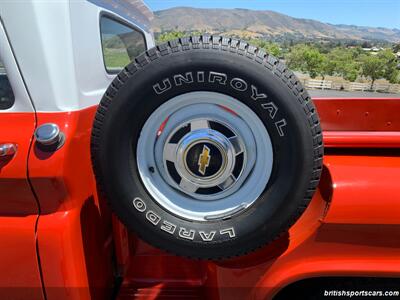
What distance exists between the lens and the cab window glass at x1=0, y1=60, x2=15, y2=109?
1.39 meters

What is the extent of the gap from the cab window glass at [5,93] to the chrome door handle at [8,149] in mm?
155

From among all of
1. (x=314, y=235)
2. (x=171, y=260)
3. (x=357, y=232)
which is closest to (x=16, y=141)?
(x=171, y=260)

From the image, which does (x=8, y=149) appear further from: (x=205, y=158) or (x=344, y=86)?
(x=344, y=86)

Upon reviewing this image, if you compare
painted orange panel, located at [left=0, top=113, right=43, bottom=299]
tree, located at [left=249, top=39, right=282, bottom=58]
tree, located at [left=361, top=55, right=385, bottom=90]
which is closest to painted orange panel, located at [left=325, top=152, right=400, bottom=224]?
tree, located at [left=249, top=39, right=282, bottom=58]

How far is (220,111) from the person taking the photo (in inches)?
54.2

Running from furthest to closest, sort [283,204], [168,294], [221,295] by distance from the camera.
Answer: [168,294] → [221,295] → [283,204]

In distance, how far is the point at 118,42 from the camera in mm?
2412

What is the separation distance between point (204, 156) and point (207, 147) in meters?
0.03

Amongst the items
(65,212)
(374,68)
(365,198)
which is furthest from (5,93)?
(374,68)

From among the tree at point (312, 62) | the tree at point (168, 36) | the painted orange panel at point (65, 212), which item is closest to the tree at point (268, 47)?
the tree at point (168, 36)

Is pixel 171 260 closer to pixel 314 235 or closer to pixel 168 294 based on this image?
pixel 168 294

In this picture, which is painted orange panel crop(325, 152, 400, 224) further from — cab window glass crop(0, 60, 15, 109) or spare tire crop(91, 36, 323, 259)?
cab window glass crop(0, 60, 15, 109)

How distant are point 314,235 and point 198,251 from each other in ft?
1.35

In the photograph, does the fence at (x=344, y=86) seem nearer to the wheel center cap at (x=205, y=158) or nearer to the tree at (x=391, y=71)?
the tree at (x=391, y=71)
